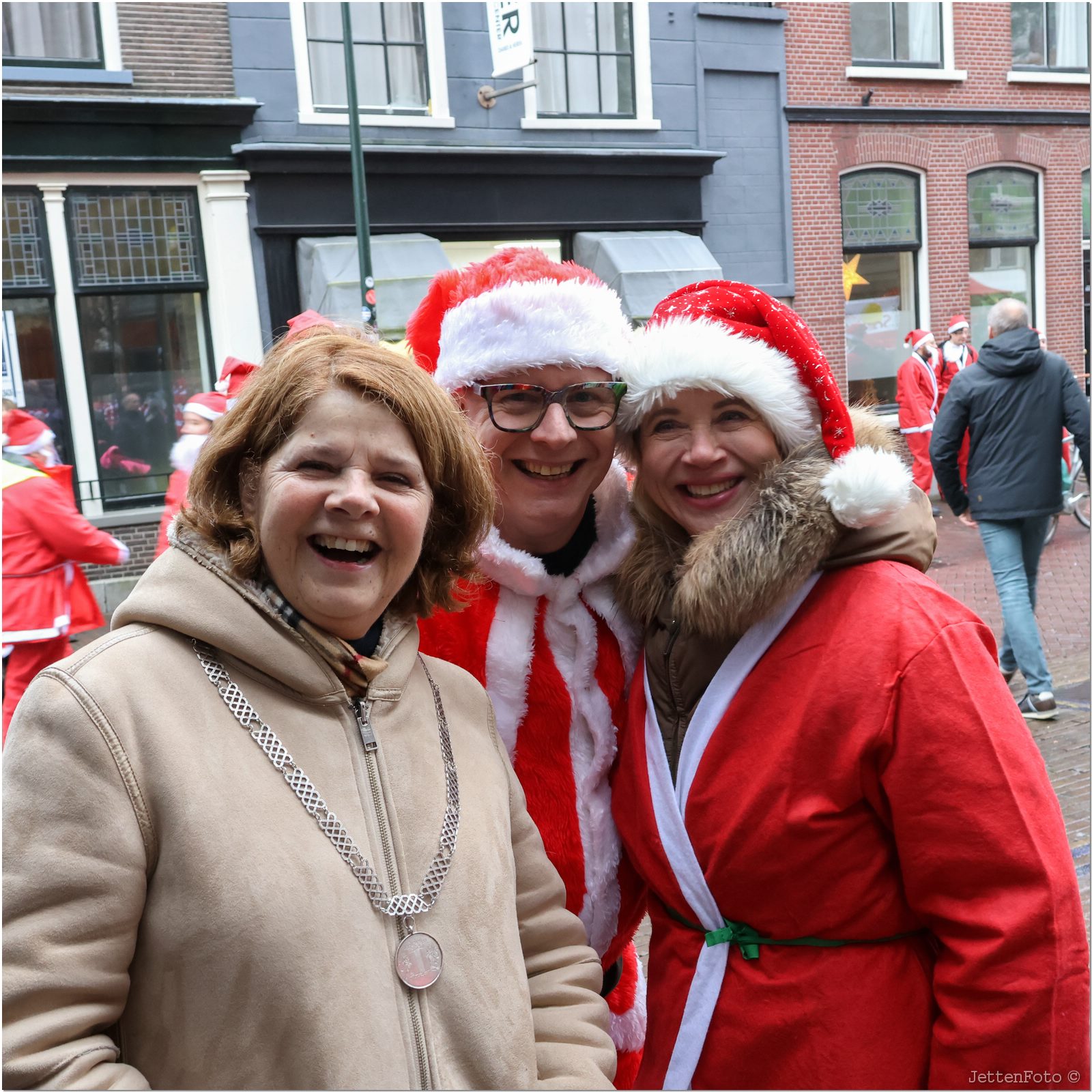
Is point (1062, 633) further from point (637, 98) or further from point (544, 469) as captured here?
point (637, 98)

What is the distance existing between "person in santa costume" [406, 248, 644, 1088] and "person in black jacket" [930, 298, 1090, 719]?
182 inches

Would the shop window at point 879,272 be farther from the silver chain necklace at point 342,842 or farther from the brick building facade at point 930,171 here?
the silver chain necklace at point 342,842

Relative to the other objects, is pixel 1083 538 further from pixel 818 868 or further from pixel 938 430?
pixel 818 868

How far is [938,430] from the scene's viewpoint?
22.0ft

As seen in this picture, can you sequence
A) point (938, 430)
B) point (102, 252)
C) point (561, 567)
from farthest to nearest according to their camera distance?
point (102, 252), point (938, 430), point (561, 567)

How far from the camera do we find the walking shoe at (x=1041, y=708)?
6.12m

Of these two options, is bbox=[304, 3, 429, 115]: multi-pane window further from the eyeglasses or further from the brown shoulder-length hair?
the brown shoulder-length hair

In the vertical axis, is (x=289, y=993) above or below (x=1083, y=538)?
above

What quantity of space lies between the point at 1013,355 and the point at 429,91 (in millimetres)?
7580

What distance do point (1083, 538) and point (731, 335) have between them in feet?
35.8

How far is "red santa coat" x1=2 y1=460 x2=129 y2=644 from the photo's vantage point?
5301 mm

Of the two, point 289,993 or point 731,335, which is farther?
point 731,335

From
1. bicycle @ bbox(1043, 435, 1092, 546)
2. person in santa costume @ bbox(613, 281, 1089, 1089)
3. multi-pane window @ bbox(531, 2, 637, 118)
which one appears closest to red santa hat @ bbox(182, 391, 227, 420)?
person in santa costume @ bbox(613, 281, 1089, 1089)

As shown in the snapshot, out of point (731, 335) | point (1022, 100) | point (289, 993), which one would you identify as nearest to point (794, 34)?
point (1022, 100)
